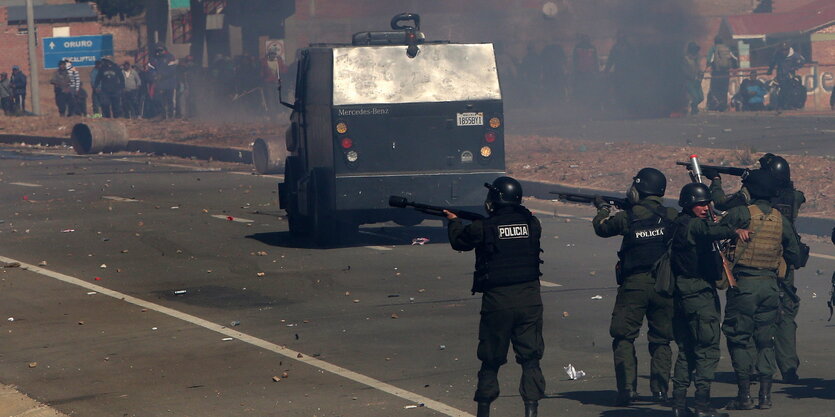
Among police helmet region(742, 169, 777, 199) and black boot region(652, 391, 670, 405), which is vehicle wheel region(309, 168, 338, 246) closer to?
police helmet region(742, 169, 777, 199)

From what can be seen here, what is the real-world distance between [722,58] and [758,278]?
120 ft

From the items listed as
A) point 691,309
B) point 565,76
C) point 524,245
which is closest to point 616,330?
point 691,309

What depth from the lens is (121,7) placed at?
56719 millimetres

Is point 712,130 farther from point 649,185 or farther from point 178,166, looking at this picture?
point 649,185

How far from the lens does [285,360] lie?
34.5ft

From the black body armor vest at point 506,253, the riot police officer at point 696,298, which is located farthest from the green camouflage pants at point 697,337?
the black body armor vest at point 506,253

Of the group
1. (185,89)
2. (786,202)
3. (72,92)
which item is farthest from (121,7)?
(786,202)

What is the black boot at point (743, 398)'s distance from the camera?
881 centimetres

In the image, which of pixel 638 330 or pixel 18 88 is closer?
pixel 638 330

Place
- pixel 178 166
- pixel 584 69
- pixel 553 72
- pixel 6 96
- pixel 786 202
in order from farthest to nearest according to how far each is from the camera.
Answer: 1. pixel 553 72
2. pixel 584 69
3. pixel 6 96
4. pixel 178 166
5. pixel 786 202

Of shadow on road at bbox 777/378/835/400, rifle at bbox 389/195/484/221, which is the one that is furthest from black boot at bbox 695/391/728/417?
rifle at bbox 389/195/484/221

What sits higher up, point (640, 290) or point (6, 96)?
point (6, 96)

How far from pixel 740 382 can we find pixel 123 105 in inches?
1434

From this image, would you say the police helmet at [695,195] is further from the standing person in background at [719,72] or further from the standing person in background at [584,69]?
the standing person in background at [584,69]
